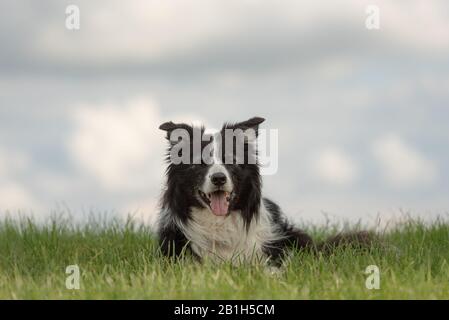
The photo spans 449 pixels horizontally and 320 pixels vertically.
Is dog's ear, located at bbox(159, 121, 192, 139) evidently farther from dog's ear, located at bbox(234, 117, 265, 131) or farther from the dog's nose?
the dog's nose

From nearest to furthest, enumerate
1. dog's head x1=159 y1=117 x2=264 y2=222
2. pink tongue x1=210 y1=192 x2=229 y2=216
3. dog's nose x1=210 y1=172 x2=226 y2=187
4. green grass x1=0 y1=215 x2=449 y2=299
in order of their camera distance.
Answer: green grass x1=0 y1=215 x2=449 y2=299 < dog's nose x1=210 y1=172 x2=226 y2=187 < dog's head x1=159 y1=117 x2=264 y2=222 < pink tongue x1=210 y1=192 x2=229 y2=216

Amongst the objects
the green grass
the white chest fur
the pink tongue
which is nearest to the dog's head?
the pink tongue

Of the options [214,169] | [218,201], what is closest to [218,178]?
[214,169]

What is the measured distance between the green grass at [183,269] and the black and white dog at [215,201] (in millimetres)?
287

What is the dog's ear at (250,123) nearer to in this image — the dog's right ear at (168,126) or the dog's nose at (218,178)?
the dog's right ear at (168,126)

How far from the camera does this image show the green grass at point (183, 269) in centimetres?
677

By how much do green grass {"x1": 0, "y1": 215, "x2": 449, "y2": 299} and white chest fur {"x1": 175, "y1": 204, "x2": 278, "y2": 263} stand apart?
9.7 inches

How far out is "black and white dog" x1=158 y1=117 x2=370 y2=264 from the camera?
315 inches

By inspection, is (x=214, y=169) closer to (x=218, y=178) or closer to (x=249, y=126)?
(x=218, y=178)

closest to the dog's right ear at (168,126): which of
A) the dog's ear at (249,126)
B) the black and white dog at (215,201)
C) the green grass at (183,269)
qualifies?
the black and white dog at (215,201)

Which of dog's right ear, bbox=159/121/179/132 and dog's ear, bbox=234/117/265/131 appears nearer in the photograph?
dog's right ear, bbox=159/121/179/132

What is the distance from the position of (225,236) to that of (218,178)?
0.88m

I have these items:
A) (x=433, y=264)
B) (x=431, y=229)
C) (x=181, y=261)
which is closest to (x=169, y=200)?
(x=181, y=261)
